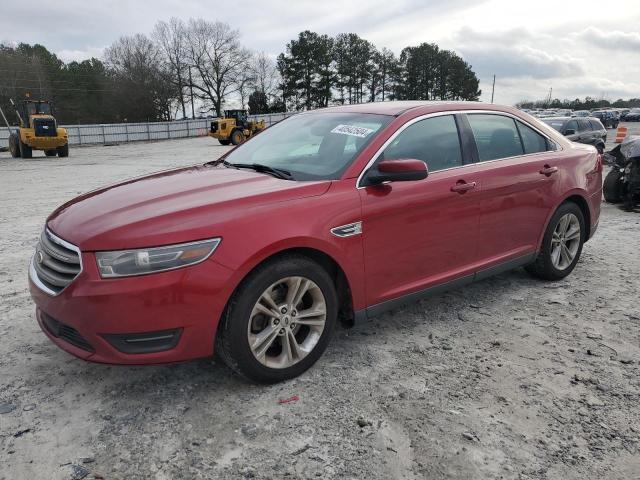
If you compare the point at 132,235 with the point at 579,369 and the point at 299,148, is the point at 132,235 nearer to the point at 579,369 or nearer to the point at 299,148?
the point at 299,148

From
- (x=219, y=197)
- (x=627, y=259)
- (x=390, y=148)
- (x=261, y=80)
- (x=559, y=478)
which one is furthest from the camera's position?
(x=261, y=80)

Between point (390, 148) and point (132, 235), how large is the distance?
5.80 ft

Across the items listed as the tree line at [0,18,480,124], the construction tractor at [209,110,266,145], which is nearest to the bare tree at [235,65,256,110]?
the tree line at [0,18,480,124]

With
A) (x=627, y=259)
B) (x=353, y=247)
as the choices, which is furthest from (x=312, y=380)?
(x=627, y=259)

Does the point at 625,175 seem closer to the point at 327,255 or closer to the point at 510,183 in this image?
the point at 510,183

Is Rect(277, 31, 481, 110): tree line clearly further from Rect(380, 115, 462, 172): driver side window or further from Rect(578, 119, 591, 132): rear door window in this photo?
Rect(380, 115, 462, 172): driver side window

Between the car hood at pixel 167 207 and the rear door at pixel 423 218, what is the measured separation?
48 cm

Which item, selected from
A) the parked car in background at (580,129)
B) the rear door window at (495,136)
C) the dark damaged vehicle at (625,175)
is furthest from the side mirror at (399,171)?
the parked car in background at (580,129)

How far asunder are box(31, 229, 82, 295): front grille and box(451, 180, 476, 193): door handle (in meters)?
2.50

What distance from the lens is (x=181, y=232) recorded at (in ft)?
8.25

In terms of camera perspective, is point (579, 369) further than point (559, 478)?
Yes

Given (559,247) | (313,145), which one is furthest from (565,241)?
(313,145)

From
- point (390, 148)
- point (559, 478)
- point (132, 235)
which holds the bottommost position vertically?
point (559, 478)

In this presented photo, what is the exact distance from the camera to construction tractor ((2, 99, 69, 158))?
23062 millimetres
